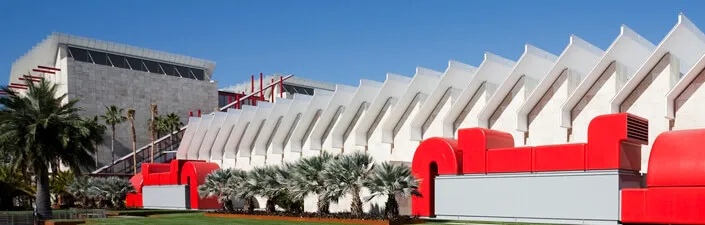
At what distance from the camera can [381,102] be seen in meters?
42.3

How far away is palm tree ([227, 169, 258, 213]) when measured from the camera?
125 feet

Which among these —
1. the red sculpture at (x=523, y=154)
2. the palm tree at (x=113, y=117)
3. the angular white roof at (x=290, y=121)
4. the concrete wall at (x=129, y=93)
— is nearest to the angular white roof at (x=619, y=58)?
the red sculpture at (x=523, y=154)

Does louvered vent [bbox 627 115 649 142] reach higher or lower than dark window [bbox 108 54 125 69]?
lower

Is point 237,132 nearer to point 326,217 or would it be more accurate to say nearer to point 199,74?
point 326,217

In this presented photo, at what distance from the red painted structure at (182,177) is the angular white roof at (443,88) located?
750 inches

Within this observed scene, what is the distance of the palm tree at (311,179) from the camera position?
32094 millimetres

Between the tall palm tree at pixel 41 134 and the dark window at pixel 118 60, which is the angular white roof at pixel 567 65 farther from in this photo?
the dark window at pixel 118 60

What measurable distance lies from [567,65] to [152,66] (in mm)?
65079

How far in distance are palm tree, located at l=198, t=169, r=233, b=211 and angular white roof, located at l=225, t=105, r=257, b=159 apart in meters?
13.4

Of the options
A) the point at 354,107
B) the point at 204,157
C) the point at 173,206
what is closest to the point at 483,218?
the point at 354,107

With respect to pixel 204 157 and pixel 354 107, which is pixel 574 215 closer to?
pixel 354 107

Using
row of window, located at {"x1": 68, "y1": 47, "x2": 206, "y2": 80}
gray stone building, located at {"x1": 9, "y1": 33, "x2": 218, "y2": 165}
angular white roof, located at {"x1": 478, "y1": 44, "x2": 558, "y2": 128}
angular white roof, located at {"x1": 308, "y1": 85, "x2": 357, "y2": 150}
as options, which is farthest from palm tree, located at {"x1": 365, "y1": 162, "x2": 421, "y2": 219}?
row of window, located at {"x1": 68, "y1": 47, "x2": 206, "y2": 80}

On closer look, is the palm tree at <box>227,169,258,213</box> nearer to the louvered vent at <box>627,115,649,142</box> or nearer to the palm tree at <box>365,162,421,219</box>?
the palm tree at <box>365,162,421,219</box>

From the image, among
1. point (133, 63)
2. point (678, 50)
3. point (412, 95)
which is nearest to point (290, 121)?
point (412, 95)
